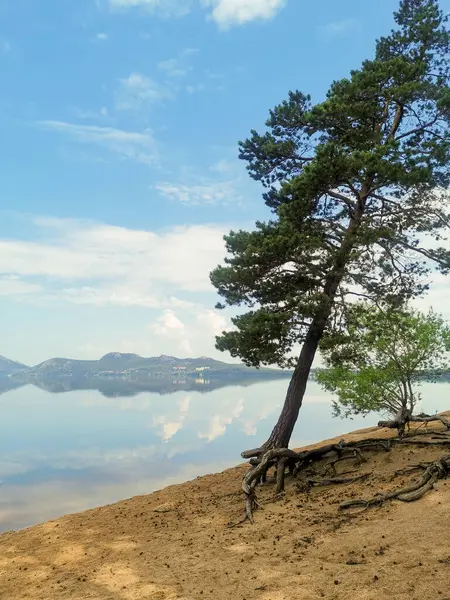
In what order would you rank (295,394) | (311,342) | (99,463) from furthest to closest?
(99,463) → (311,342) → (295,394)

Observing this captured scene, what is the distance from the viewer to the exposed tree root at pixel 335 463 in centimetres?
1250

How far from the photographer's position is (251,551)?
1048cm

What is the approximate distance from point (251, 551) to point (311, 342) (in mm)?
10858

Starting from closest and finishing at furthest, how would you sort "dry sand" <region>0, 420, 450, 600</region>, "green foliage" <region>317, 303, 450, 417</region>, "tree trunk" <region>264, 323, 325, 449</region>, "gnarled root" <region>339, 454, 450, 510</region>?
"dry sand" <region>0, 420, 450, 600</region>, "gnarled root" <region>339, 454, 450, 510</region>, "tree trunk" <region>264, 323, 325, 449</region>, "green foliage" <region>317, 303, 450, 417</region>

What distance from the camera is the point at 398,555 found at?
8672mm

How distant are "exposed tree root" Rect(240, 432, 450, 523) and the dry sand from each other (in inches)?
18.3

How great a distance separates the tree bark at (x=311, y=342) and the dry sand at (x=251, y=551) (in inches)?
115

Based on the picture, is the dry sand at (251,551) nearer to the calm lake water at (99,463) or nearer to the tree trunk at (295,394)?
the tree trunk at (295,394)

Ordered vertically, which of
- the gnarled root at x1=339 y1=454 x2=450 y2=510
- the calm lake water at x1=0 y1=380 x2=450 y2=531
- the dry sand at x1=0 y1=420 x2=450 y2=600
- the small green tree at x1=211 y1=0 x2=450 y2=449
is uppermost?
the small green tree at x1=211 y1=0 x2=450 y2=449

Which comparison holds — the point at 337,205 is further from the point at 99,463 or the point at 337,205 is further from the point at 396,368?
the point at 99,463

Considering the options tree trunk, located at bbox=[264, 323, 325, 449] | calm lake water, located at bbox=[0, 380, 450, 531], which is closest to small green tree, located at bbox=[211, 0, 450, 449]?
tree trunk, located at bbox=[264, 323, 325, 449]

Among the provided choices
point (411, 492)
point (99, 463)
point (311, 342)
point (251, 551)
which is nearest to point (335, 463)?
point (311, 342)

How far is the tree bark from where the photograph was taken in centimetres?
1888

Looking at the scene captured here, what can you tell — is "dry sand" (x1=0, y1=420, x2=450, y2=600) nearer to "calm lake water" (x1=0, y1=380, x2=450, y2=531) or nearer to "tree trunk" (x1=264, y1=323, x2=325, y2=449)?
"tree trunk" (x1=264, y1=323, x2=325, y2=449)
